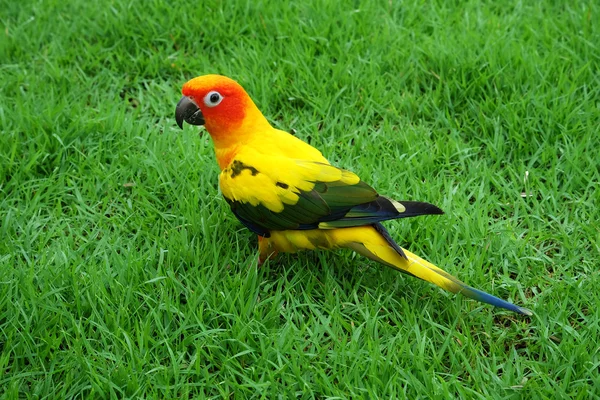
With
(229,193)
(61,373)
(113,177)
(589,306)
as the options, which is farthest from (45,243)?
(589,306)

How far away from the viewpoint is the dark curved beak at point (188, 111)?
283 cm

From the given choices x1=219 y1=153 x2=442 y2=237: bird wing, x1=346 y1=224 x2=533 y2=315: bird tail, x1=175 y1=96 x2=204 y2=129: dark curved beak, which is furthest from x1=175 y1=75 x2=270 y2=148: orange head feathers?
x1=346 y1=224 x2=533 y2=315: bird tail

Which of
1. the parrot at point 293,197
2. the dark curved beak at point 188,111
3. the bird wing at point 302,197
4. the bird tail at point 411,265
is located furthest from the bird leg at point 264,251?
the dark curved beak at point 188,111

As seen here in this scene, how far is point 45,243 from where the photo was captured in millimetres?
3018

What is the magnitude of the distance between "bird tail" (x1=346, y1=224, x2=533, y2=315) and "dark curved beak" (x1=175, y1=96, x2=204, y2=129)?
854 mm

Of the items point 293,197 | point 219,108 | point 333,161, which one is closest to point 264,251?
point 293,197

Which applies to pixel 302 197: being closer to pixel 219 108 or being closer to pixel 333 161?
pixel 219 108

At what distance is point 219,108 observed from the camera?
9.20 feet

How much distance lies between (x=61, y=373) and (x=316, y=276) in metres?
1.09

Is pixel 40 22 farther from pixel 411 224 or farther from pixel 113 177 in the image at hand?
pixel 411 224

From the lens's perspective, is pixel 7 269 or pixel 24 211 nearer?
pixel 7 269

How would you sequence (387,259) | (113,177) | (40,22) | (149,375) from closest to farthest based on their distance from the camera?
(149,375)
(387,259)
(113,177)
(40,22)

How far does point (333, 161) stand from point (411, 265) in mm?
1006

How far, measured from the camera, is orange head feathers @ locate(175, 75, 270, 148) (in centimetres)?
278
